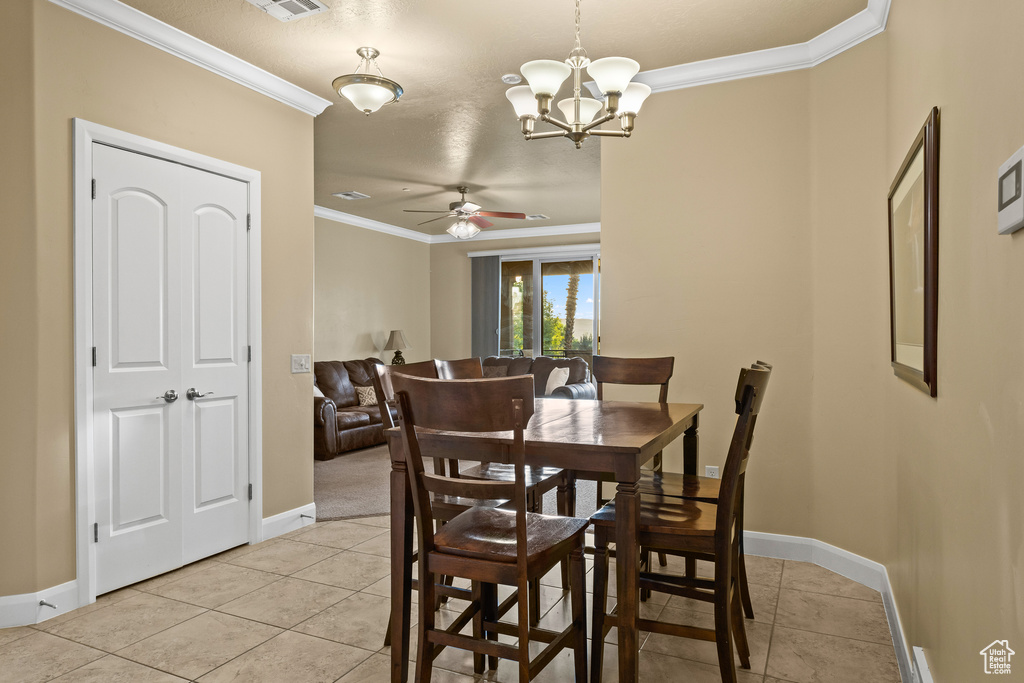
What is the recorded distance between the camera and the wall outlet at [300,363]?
3.87 m

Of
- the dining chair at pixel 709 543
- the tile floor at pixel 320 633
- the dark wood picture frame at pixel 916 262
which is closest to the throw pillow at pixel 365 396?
the tile floor at pixel 320 633

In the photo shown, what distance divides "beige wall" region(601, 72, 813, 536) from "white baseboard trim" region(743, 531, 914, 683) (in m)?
0.07

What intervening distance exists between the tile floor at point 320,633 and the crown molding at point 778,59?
2.59 m

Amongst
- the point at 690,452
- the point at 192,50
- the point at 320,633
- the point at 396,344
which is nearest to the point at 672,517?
the point at 690,452

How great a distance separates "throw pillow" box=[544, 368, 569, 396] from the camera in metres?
7.19

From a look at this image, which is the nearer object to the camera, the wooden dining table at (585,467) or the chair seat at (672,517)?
the wooden dining table at (585,467)

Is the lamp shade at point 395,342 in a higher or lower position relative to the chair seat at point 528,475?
higher

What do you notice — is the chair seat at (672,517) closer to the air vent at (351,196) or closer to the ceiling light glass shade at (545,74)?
the ceiling light glass shade at (545,74)

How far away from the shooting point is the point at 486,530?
1.93 metres

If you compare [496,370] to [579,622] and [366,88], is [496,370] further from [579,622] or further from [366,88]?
[579,622]

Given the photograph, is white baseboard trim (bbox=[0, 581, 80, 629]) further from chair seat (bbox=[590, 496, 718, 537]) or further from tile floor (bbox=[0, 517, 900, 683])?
chair seat (bbox=[590, 496, 718, 537])

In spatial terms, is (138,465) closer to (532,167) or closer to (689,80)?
(689,80)

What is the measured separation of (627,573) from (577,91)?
1986 mm

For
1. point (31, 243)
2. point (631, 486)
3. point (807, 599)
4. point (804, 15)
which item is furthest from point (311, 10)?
point (807, 599)
